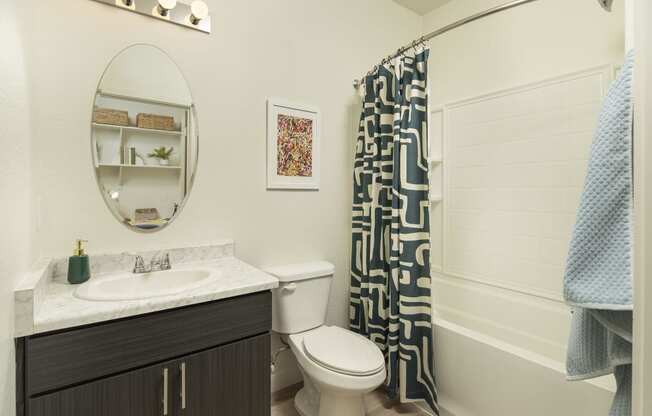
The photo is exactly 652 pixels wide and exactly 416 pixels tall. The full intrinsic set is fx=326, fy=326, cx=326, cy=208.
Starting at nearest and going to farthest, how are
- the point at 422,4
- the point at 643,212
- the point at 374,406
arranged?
the point at 643,212 < the point at 374,406 < the point at 422,4

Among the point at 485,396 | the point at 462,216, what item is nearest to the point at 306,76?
the point at 462,216

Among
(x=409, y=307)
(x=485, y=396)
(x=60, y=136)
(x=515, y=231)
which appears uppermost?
(x=60, y=136)

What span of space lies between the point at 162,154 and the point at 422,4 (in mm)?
2241

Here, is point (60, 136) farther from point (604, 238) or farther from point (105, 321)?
point (604, 238)

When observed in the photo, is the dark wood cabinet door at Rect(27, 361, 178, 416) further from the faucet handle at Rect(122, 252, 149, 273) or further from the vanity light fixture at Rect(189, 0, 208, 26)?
the vanity light fixture at Rect(189, 0, 208, 26)

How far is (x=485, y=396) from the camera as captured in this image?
1.63m

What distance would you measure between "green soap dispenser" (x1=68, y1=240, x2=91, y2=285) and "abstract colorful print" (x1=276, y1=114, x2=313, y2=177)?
3.36 ft

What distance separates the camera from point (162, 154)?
1.62 meters

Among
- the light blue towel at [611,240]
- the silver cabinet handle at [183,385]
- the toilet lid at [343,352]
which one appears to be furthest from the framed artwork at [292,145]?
the light blue towel at [611,240]

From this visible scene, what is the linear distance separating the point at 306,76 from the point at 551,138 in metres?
1.53

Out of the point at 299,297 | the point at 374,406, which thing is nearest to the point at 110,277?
the point at 299,297

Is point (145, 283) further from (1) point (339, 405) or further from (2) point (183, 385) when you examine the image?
(1) point (339, 405)

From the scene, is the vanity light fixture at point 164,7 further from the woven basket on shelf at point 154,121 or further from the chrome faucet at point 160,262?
the chrome faucet at point 160,262

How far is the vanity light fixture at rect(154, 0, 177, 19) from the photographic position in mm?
1548
